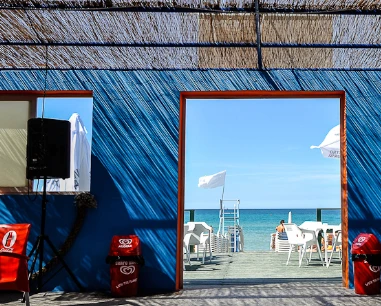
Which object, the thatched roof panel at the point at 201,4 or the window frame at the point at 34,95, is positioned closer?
the thatched roof panel at the point at 201,4

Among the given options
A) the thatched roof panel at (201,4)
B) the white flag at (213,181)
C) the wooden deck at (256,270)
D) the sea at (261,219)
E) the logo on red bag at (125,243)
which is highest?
the thatched roof panel at (201,4)

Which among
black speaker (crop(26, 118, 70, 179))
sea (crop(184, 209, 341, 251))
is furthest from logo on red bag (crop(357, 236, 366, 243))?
sea (crop(184, 209, 341, 251))

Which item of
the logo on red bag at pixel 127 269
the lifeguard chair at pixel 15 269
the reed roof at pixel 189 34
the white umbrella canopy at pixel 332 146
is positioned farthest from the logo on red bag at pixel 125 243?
the white umbrella canopy at pixel 332 146

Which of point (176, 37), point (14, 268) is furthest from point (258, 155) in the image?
point (14, 268)

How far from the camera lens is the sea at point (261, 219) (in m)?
36.9

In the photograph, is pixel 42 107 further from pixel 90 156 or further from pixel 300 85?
pixel 300 85

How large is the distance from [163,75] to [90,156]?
4.64 ft

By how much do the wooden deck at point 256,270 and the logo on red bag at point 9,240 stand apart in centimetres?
274

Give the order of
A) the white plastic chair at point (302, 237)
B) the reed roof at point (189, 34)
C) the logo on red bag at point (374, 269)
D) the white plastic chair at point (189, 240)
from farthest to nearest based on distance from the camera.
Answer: the white plastic chair at point (189, 240)
the white plastic chair at point (302, 237)
the logo on red bag at point (374, 269)
the reed roof at point (189, 34)

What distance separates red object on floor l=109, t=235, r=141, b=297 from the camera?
22.0 ft

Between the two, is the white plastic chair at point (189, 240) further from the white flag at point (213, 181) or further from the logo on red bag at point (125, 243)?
the white flag at point (213, 181)

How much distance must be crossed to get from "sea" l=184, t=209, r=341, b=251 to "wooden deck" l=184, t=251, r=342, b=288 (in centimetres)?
2258

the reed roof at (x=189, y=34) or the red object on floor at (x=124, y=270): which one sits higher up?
the reed roof at (x=189, y=34)

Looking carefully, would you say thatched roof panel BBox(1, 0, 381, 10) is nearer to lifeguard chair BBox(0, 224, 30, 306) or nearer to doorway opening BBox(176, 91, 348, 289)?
lifeguard chair BBox(0, 224, 30, 306)
